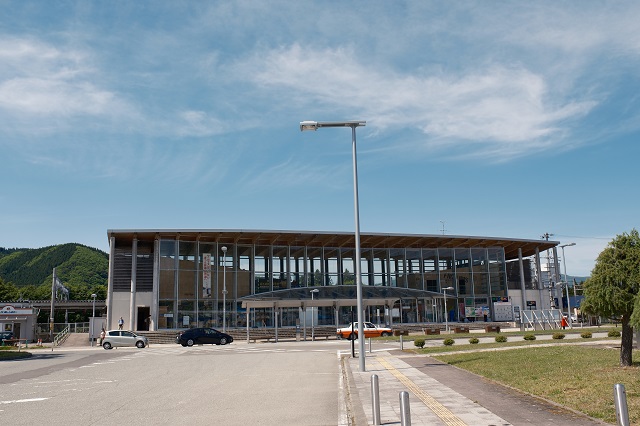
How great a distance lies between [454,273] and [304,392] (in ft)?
177

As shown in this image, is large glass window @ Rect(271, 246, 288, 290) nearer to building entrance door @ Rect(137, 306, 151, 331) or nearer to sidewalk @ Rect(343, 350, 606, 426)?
building entrance door @ Rect(137, 306, 151, 331)

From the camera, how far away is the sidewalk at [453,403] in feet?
31.1

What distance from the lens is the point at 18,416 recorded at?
11.7m

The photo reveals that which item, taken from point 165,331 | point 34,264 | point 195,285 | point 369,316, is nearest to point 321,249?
point 369,316

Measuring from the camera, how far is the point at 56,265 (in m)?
172

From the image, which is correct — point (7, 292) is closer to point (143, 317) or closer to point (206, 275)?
point (143, 317)

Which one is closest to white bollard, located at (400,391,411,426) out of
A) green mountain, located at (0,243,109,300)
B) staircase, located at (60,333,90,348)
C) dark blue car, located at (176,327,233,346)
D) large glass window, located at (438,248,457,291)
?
dark blue car, located at (176,327,233,346)

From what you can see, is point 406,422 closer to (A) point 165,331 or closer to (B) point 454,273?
(A) point 165,331

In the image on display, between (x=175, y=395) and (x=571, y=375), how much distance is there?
33.7ft

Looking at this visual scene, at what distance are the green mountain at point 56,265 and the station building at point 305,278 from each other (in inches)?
4109

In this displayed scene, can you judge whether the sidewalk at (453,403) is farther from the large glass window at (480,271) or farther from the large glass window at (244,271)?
the large glass window at (480,271)

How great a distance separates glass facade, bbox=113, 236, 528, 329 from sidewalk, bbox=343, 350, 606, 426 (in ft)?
118

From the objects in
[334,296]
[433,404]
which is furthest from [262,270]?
[433,404]

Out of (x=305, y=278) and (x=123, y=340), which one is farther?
(x=305, y=278)
